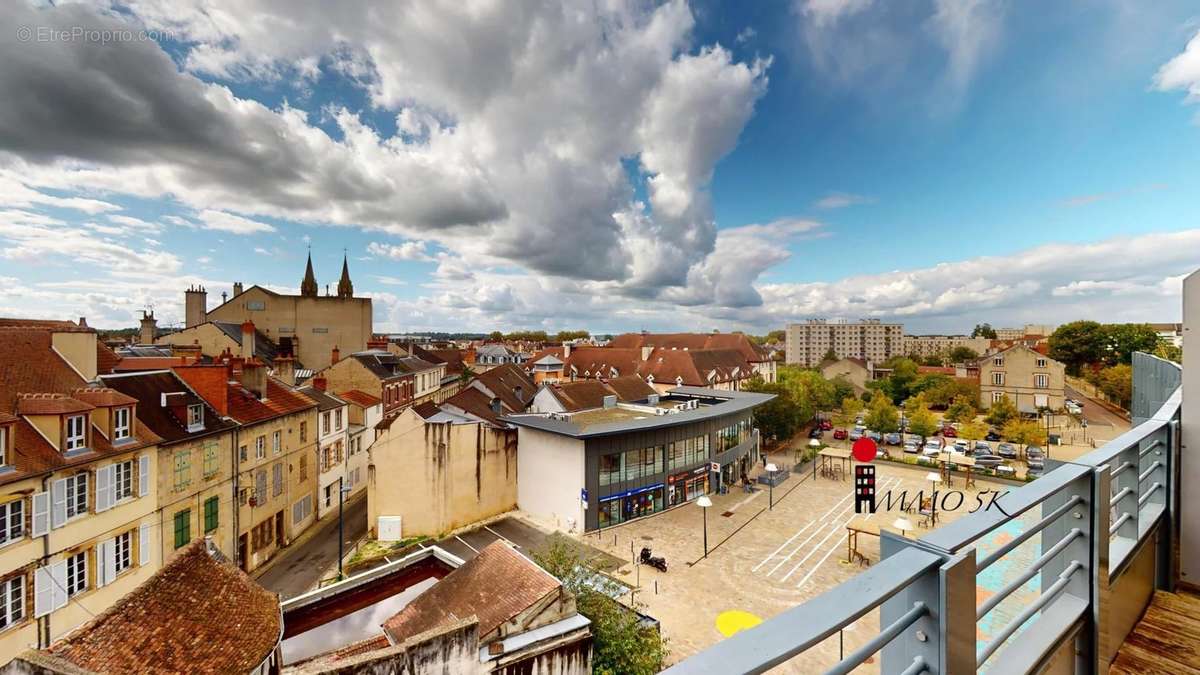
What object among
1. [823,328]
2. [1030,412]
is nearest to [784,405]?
[1030,412]

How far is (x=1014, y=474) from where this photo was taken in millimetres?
33344

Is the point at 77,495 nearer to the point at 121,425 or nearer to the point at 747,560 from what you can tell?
the point at 121,425

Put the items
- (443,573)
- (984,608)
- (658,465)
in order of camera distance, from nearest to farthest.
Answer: (984,608) < (443,573) < (658,465)

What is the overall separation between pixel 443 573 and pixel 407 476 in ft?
33.9

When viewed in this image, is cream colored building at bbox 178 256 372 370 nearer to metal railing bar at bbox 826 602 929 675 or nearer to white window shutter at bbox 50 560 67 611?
white window shutter at bbox 50 560 67 611

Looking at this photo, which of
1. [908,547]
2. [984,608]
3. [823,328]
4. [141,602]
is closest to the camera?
[908,547]

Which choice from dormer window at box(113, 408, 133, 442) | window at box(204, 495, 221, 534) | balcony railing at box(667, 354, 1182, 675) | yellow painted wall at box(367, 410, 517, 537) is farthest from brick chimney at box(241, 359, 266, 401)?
balcony railing at box(667, 354, 1182, 675)

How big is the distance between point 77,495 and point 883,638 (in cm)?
1969

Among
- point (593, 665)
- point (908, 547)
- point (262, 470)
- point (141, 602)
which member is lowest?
point (593, 665)

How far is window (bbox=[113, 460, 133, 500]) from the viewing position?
14750mm

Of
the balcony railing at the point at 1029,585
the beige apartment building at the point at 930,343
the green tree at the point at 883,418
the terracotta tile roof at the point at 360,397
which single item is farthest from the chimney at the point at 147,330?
the beige apartment building at the point at 930,343

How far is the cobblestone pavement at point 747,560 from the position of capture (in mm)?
15648

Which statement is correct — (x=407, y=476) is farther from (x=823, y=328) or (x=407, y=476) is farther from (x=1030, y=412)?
(x=823, y=328)

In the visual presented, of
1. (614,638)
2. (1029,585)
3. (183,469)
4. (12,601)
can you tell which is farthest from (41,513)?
(1029,585)
